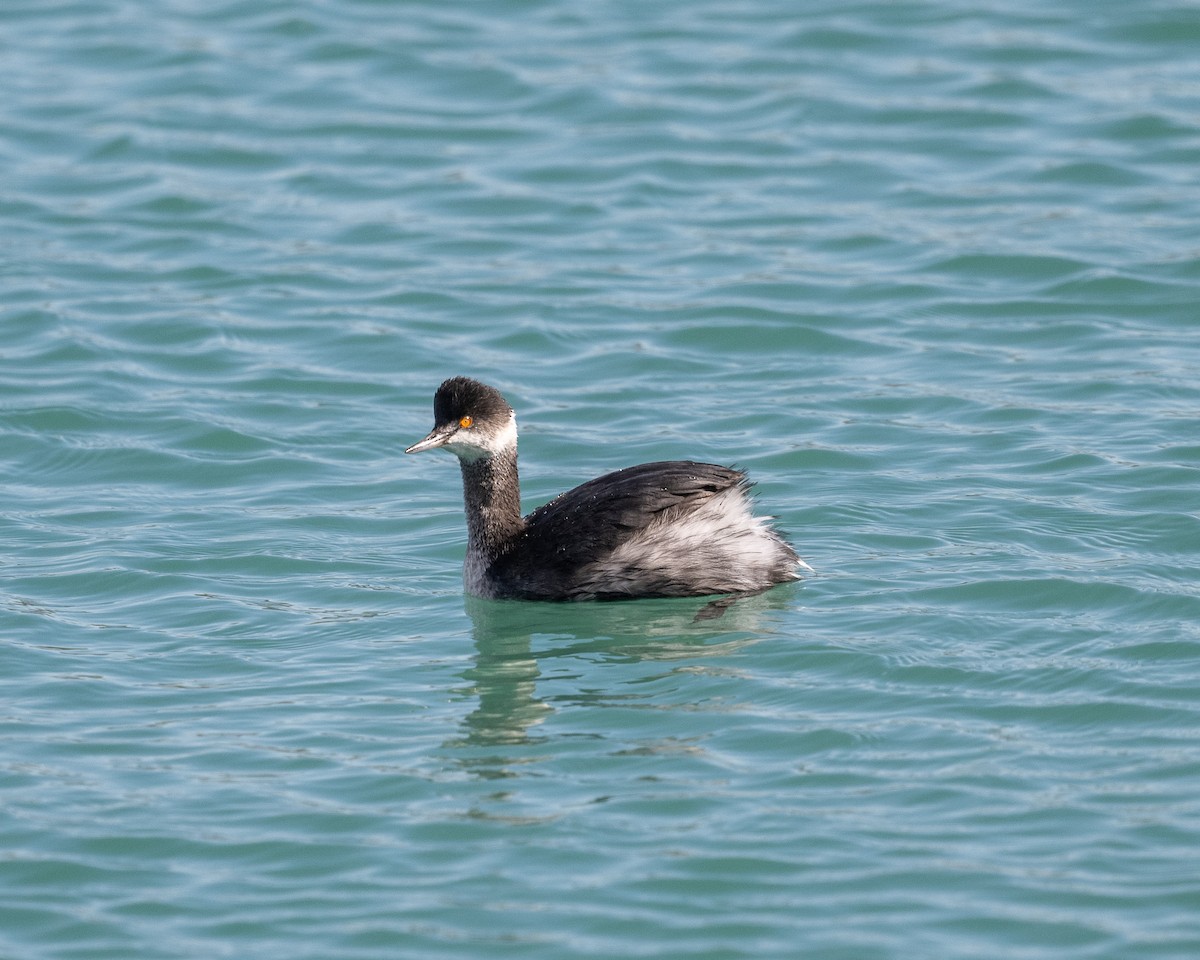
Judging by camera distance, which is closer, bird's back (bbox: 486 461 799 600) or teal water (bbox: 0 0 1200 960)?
teal water (bbox: 0 0 1200 960)

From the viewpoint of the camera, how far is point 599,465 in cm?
1231

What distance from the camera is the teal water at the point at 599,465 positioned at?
297 inches

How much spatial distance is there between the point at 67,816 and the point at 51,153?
11.0 metres

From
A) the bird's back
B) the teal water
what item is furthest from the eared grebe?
the teal water

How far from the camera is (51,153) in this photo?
17969 mm

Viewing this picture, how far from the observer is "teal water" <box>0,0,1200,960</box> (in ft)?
24.7

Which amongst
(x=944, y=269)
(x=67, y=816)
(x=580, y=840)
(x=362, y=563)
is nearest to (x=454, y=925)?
(x=580, y=840)

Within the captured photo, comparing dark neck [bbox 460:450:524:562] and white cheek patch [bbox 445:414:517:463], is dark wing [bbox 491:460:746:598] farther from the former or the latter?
white cheek patch [bbox 445:414:517:463]

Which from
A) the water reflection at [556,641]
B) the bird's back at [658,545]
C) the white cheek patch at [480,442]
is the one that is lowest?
the water reflection at [556,641]

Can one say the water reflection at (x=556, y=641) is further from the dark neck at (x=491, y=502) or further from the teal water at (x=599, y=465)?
the dark neck at (x=491, y=502)

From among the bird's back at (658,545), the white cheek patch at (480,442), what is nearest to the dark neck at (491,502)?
the white cheek patch at (480,442)

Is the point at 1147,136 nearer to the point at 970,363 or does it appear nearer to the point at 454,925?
the point at 970,363

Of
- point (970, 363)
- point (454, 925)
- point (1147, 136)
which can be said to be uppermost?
point (1147, 136)

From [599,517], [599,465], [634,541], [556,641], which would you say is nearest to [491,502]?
[599,517]
